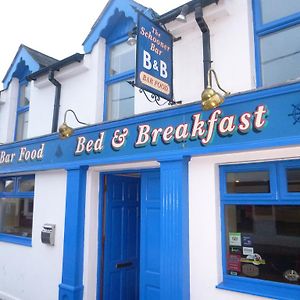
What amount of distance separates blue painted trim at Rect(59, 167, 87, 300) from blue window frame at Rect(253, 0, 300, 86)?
11.2 ft

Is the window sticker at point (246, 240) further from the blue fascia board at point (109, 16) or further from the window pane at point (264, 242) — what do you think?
the blue fascia board at point (109, 16)

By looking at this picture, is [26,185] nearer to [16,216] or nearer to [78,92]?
[16,216]

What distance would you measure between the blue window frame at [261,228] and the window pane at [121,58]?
2.78 meters

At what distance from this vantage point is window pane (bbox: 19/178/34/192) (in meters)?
7.12

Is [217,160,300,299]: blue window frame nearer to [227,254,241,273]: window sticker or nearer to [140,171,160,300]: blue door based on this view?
[227,254,241,273]: window sticker

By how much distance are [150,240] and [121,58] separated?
3.39 m

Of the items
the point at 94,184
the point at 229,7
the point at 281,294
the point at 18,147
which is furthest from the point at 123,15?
the point at 281,294

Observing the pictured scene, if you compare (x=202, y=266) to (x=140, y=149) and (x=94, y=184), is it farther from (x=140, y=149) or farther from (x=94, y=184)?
(x=94, y=184)

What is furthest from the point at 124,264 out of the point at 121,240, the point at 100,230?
the point at 100,230

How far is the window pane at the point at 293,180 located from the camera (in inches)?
146

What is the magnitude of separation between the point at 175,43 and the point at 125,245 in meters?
3.75

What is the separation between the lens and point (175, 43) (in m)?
4.97

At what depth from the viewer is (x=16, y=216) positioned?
293 inches

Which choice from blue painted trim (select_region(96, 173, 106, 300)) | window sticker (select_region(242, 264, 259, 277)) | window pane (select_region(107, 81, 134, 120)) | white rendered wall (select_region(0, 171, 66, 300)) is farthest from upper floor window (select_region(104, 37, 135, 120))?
window sticker (select_region(242, 264, 259, 277))
